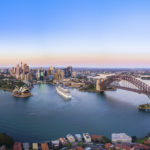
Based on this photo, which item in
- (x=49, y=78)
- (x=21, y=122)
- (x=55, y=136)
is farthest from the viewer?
(x=49, y=78)

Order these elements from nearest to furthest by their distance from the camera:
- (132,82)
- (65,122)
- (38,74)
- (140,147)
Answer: (140,147) → (65,122) → (132,82) → (38,74)

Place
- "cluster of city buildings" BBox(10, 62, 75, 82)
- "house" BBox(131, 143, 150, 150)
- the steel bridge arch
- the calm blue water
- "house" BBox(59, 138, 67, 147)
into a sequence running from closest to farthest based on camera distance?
"house" BBox(131, 143, 150, 150) → "house" BBox(59, 138, 67, 147) → the calm blue water → the steel bridge arch → "cluster of city buildings" BBox(10, 62, 75, 82)

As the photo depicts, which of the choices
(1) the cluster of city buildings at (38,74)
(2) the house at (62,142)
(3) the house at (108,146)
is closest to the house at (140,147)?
(3) the house at (108,146)

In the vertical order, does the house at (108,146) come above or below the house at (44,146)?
above

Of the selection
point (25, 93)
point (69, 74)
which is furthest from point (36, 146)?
point (69, 74)

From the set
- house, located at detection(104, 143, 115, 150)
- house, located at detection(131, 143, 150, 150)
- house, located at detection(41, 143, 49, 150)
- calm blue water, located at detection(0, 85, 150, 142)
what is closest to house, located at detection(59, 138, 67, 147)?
house, located at detection(41, 143, 49, 150)

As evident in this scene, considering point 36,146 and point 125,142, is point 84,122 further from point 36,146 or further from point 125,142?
point 36,146

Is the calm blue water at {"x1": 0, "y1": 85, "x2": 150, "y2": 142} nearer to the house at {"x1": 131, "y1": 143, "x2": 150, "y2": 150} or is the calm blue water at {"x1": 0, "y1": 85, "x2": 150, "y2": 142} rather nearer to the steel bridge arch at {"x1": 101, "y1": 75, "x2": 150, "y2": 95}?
the house at {"x1": 131, "y1": 143, "x2": 150, "y2": 150}

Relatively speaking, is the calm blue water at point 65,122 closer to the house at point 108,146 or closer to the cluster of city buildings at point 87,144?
the cluster of city buildings at point 87,144

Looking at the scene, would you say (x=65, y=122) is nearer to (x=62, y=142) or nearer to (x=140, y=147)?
(x=62, y=142)

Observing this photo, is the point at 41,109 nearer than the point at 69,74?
Yes

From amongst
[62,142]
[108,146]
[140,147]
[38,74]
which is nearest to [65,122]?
[62,142]
